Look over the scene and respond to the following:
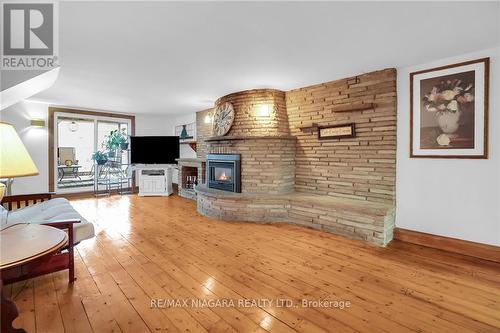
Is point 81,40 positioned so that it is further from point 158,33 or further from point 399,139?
point 399,139

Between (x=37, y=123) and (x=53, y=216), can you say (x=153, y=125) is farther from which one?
(x=53, y=216)

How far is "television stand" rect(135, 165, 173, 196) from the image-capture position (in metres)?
6.44

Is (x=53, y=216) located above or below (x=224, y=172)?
below

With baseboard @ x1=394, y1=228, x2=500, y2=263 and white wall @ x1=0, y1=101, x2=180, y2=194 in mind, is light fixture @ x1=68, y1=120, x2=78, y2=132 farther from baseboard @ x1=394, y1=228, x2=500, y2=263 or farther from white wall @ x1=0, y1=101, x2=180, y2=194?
baseboard @ x1=394, y1=228, x2=500, y2=263

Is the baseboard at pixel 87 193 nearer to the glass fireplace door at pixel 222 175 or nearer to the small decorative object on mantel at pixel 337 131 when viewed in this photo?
the glass fireplace door at pixel 222 175

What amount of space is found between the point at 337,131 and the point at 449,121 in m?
1.36

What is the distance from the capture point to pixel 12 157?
126cm

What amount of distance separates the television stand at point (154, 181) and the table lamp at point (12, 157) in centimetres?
526

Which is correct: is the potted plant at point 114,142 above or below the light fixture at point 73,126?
below

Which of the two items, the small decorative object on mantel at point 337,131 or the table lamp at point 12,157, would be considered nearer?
the table lamp at point 12,157

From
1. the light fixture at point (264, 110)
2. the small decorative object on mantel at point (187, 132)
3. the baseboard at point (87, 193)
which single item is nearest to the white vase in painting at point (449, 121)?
the light fixture at point (264, 110)

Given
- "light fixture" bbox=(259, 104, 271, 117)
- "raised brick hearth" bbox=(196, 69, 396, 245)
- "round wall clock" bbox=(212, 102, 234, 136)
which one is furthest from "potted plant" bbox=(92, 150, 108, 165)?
"light fixture" bbox=(259, 104, 271, 117)

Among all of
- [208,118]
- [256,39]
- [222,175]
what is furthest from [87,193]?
[256,39]

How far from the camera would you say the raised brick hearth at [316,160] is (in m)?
3.35
